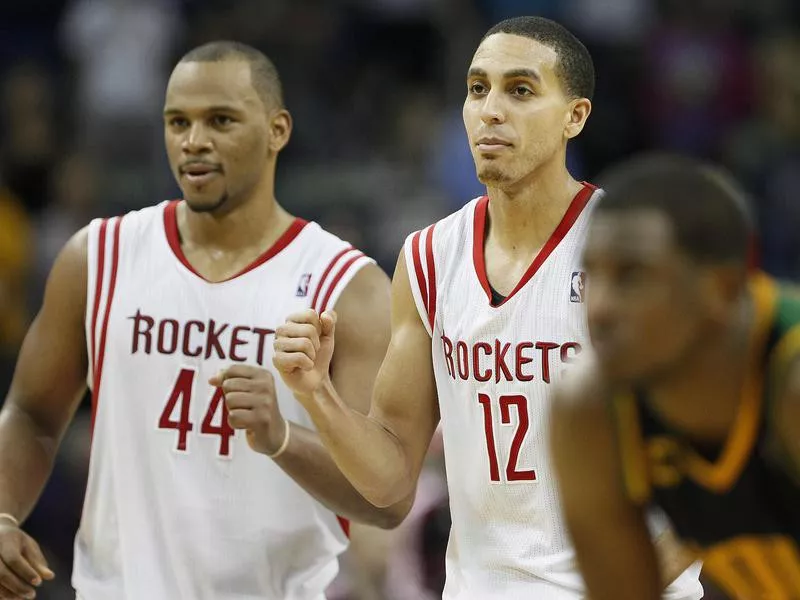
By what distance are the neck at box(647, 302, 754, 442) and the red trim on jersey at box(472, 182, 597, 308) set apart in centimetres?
156

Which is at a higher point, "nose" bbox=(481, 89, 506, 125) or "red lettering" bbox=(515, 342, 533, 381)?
"nose" bbox=(481, 89, 506, 125)

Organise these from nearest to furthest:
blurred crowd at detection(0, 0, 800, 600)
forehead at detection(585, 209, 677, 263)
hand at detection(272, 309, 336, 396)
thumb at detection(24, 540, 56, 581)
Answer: forehead at detection(585, 209, 677, 263), hand at detection(272, 309, 336, 396), thumb at detection(24, 540, 56, 581), blurred crowd at detection(0, 0, 800, 600)

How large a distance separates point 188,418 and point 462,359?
119 centimetres

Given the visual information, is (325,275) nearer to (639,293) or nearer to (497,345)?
(497,345)

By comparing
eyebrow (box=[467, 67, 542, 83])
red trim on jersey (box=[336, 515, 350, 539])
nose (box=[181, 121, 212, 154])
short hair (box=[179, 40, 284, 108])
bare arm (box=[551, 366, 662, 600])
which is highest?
short hair (box=[179, 40, 284, 108])

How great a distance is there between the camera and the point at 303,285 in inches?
233

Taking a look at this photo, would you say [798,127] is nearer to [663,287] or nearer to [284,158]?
[284,158]

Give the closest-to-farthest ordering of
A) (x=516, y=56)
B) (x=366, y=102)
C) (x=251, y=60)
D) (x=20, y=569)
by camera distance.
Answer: (x=516, y=56), (x=20, y=569), (x=251, y=60), (x=366, y=102)

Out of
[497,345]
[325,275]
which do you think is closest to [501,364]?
[497,345]

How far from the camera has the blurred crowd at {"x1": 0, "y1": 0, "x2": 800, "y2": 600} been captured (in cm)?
1102

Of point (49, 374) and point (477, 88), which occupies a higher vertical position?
point (477, 88)

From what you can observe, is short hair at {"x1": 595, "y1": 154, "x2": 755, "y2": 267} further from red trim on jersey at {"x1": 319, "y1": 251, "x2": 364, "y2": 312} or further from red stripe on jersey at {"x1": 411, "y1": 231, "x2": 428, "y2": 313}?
red trim on jersey at {"x1": 319, "y1": 251, "x2": 364, "y2": 312}

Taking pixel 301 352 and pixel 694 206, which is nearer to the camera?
pixel 694 206

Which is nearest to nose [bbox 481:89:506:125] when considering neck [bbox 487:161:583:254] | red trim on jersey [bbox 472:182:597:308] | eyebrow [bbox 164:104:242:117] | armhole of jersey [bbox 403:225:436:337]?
neck [bbox 487:161:583:254]
